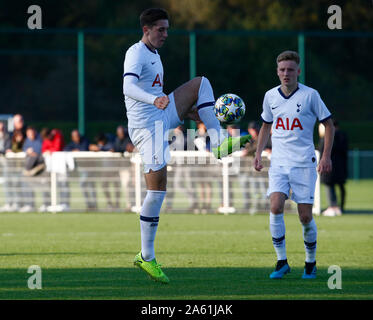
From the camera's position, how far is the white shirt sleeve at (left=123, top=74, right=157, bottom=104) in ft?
26.9

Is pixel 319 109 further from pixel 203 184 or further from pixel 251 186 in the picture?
pixel 203 184

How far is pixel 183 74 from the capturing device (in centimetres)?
4181

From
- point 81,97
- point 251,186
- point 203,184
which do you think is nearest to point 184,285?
point 251,186

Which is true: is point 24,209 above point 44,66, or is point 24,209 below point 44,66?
below

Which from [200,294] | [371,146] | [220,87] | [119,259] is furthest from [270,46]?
[200,294]

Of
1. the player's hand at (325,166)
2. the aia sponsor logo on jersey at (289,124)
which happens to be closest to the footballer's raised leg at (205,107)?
the aia sponsor logo on jersey at (289,124)

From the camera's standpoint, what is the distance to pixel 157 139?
8.67 metres

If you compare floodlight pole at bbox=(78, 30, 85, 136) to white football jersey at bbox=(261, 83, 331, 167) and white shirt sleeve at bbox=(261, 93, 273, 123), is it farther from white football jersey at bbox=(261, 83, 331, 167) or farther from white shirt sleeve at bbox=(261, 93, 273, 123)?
white football jersey at bbox=(261, 83, 331, 167)

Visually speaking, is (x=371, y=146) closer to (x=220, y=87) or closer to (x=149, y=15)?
(x=220, y=87)

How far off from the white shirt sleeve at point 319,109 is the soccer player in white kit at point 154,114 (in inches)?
29.9

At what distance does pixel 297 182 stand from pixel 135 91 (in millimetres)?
1947

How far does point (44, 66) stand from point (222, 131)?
42.3 metres

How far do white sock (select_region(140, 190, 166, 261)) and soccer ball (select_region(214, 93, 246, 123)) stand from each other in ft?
3.19

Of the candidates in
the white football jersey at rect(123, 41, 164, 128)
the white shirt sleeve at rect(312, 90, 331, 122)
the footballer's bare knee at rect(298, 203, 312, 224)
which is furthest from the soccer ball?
the footballer's bare knee at rect(298, 203, 312, 224)
